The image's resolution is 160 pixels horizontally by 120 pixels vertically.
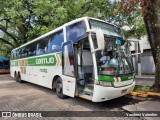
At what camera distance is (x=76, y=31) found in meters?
7.45

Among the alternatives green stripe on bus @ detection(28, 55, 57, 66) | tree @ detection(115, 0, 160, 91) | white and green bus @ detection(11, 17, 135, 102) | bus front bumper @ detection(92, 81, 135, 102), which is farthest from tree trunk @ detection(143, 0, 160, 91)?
green stripe on bus @ detection(28, 55, 57, 66)

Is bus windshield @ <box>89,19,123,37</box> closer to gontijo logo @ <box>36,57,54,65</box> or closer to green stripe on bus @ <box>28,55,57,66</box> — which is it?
green stripe on bus @ <box>28,55,57,66</box>

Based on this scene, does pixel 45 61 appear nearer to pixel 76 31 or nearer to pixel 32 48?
pixel 32 48

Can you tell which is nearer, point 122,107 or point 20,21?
point 122,107

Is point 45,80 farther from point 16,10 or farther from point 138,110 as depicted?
point 16,10

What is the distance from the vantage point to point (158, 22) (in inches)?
314

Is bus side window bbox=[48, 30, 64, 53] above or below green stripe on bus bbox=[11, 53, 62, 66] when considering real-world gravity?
above

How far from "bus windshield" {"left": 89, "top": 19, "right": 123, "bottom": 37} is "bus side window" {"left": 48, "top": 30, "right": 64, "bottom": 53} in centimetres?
191

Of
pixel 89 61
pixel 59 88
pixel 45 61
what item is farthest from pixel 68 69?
pixel 45 61

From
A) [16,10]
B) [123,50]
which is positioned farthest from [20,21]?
[123,50]

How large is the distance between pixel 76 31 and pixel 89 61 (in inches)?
54.4

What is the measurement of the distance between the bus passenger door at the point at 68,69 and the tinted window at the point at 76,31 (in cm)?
29

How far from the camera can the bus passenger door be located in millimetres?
7297

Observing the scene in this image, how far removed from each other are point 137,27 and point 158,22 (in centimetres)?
894
